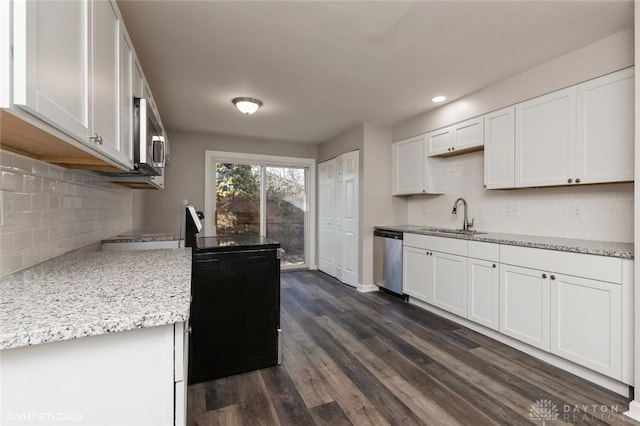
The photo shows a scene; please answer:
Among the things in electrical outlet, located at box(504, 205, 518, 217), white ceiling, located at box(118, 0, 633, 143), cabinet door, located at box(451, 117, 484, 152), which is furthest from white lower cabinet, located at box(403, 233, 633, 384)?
white ceiling, located at box(118, 0, 633, 143)

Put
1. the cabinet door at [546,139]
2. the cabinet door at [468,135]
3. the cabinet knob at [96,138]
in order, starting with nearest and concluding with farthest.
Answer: the cabinet knob at [96,138] → the cabinet door at [546,139] → the cabinet door at [468,135]

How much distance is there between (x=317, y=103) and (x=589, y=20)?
2359 millimetres

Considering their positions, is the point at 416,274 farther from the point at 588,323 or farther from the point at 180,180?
the point at 180,180

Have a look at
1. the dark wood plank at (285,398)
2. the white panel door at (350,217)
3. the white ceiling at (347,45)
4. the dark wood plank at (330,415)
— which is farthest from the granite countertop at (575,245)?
the dark wood plank at (285,398)

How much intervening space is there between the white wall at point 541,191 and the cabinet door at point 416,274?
24.6 inches

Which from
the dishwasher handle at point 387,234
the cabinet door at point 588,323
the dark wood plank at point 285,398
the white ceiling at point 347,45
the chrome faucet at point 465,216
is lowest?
the dark wood plank at point 285,398

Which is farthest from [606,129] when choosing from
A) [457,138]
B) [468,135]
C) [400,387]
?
[400,387]

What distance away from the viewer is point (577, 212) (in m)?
2.57

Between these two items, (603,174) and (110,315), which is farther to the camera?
(603,174)

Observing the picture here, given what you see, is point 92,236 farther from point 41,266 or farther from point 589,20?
point 589,20

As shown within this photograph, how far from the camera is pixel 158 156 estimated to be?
2049 millimetres

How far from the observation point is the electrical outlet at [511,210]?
9.98 feet

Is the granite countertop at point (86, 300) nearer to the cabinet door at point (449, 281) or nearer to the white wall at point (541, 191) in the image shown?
the cabinet door at point (449, 281)

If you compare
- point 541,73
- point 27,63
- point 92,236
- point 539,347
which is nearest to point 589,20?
point 541,73
